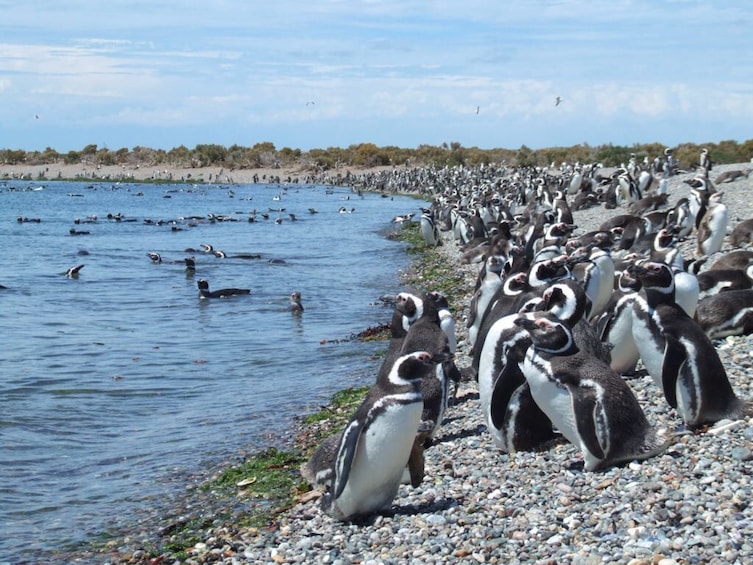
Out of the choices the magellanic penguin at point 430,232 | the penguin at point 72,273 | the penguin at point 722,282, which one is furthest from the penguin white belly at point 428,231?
the penguin at point 722,282

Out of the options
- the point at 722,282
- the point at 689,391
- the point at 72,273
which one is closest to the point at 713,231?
the point at 722,282

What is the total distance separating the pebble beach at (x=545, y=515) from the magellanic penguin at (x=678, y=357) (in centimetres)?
14

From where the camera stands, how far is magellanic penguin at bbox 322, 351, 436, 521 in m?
5.83

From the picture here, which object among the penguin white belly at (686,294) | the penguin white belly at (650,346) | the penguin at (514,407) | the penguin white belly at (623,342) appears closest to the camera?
the penguin at (514,407)

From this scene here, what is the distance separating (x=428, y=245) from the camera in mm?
28078

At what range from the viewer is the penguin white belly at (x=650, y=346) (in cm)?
694

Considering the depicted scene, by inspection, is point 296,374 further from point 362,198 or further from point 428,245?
point 362,198

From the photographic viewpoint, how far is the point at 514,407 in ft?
21.5

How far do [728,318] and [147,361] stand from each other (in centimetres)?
787

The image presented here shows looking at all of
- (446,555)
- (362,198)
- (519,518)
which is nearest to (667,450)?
(519,518)

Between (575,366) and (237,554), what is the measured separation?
2.39 metres

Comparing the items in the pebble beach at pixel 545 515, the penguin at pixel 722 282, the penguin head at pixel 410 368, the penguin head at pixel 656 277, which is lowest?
the pebble beach at pixel 545 515

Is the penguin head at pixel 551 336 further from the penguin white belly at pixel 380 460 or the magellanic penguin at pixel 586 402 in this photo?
the penguin white belly at pixel 380 460

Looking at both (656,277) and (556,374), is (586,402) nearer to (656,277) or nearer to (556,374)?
(556,374)
